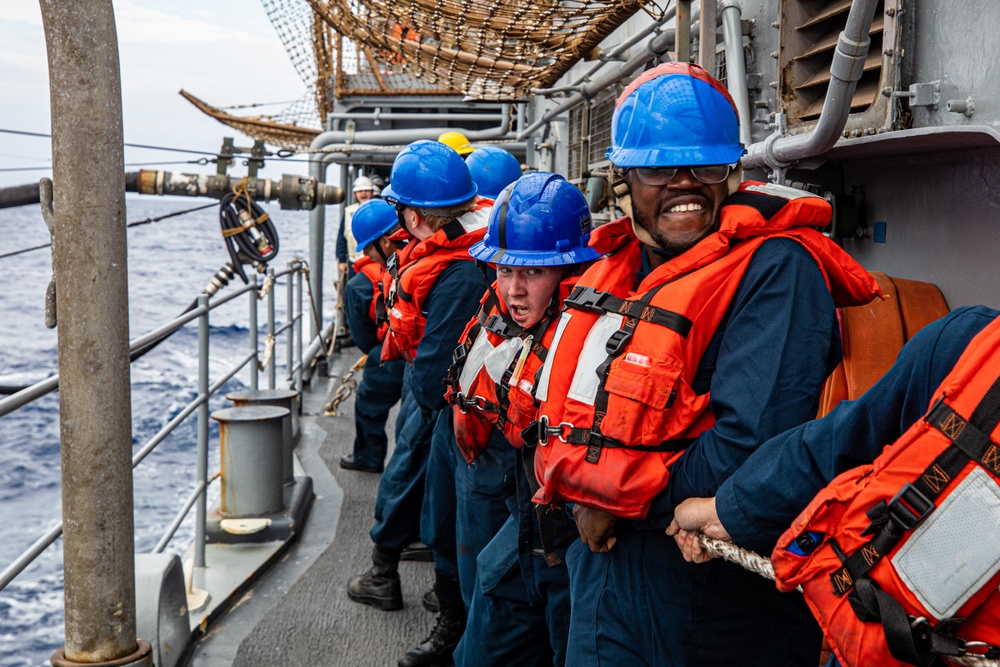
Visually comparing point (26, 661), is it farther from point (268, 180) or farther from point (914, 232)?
point (914, 232)

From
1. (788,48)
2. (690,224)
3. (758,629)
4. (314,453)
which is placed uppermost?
(788,48)

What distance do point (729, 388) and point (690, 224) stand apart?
417 mm

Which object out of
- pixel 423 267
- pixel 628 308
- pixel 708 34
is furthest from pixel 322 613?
pixel 708 34

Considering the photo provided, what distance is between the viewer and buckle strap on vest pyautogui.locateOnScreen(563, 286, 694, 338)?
6.51 ft

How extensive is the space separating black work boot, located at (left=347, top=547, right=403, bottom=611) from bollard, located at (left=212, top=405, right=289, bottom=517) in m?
0.93

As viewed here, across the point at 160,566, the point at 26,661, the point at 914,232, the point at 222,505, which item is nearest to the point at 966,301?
the point at 914,232

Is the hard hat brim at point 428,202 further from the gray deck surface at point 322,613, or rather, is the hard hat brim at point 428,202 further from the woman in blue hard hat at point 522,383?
the gray deck surface at point 322,613

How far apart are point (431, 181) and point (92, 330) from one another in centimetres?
177

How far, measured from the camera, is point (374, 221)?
5.61 meters

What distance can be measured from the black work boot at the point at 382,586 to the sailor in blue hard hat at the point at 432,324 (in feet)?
0.26

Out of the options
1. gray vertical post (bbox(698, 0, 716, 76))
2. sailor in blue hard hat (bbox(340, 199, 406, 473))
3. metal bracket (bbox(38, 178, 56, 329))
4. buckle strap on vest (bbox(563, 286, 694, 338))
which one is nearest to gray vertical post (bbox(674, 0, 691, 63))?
gray vertical post (bbox(698, 0, 716, 76))

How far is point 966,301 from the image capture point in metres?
2.58

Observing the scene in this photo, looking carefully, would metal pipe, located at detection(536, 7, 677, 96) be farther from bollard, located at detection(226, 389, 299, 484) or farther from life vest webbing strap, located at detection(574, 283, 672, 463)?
bollard, located at detection(226, 389, 299, 484)

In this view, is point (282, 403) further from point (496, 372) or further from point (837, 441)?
point (837, 441)
